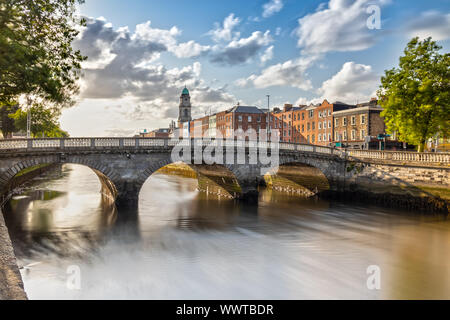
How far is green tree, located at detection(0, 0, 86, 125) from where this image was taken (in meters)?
14.5

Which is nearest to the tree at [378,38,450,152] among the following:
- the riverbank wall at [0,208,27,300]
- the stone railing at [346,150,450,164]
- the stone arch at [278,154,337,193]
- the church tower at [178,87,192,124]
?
the stone railing at [346,150,450,164]

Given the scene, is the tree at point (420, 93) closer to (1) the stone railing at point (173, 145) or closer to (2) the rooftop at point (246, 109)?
(1) the stone railing at point (173, 145)

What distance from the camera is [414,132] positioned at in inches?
1219

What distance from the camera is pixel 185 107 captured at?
129250mm

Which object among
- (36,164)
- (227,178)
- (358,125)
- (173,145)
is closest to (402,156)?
(227,178)

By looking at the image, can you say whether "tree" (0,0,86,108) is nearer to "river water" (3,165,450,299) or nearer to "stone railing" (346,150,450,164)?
"river water" (3,165,450,299)

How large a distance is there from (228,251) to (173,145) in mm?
12954

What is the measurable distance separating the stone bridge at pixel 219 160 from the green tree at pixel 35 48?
650 centimetres

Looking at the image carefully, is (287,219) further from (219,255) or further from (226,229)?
(219,255)

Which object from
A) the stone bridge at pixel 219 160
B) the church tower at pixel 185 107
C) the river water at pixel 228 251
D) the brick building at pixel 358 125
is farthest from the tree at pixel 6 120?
the church tower at pixel 185 107

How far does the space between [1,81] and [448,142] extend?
54.8 meters

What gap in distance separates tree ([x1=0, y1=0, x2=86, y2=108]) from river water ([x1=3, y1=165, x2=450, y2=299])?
8.26 metres
